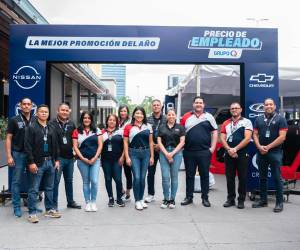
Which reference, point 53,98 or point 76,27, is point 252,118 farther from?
point 53,98

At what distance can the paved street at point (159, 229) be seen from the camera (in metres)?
4.16

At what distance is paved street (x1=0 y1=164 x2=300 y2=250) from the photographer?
164 inches

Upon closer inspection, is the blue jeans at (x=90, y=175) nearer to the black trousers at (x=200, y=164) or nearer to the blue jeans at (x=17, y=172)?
the blue jeans at (x=17, y=172)

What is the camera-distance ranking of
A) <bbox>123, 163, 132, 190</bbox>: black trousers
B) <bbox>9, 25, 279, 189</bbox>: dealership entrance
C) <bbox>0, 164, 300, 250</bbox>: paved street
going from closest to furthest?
<bbox>0, 164, 300, 250</bbox>: paved street → <bbox>9, 25, 279, 189</bbox>: dealership entrance → <bbox>123, 163, 132, 190</bbox>: black trousers

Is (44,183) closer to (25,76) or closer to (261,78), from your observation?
(25,76)

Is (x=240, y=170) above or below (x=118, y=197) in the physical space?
above

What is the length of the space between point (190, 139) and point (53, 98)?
11.8 m

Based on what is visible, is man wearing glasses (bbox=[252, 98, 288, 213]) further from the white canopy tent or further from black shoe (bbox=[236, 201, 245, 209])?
the white canopy tent

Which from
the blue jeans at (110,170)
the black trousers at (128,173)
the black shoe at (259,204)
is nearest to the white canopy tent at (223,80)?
the black trousers at (128,173)

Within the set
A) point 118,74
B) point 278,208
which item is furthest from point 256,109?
point 118,74

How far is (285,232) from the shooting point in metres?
4.59

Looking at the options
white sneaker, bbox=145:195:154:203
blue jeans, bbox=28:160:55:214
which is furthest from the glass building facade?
blue jeans, bbox=28:160:55:214

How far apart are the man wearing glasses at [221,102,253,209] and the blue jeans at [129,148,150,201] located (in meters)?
1.25

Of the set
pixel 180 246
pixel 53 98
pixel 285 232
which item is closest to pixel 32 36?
pixel 180 246
